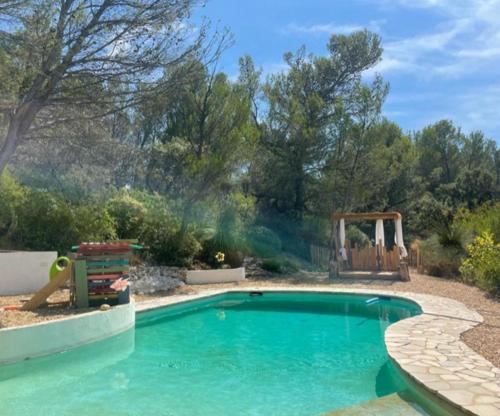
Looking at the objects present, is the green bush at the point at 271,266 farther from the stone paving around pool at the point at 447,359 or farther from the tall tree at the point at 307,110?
the stone paving around pool at the point at 447,359

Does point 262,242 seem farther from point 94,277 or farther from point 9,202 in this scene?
point 94,277

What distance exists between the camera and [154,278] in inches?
511

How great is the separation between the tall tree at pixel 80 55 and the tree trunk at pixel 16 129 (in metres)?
Answer: 0.01

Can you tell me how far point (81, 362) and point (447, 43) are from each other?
11.2 m

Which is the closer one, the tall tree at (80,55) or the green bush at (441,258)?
the tall tree at (80,55)

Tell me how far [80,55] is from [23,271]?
5199 mm

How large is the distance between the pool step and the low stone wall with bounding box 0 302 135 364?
4366 mm

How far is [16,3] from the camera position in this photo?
662cm

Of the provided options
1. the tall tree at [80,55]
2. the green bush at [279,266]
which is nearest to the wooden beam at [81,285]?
the tall tree at [80,55]

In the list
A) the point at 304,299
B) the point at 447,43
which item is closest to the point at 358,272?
the point at 304,299

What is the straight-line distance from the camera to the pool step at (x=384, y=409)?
4436 millimetres

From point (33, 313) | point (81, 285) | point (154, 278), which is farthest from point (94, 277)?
point (154, 278)

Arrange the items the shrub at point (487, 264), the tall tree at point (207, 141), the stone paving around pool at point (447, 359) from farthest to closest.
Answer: the tall tree at point (207, 141)
the shrub at point (487, 264)
the stone paving around pool at point (447, 359)

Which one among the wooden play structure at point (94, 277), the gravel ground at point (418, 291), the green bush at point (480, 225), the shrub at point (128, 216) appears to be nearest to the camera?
the gravel ground at point (418, 291)
